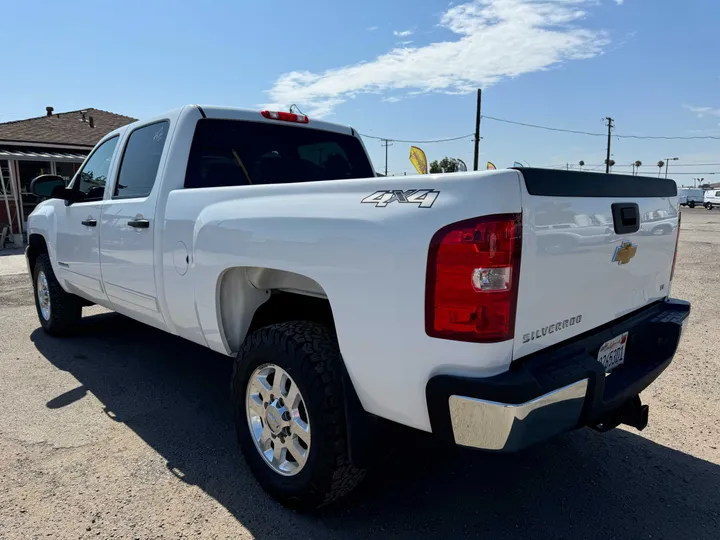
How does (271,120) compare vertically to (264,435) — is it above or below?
above

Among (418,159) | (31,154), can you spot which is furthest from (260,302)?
(31,154)

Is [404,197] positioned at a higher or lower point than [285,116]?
lower

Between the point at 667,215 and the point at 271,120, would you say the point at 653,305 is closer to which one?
the point at 667,215

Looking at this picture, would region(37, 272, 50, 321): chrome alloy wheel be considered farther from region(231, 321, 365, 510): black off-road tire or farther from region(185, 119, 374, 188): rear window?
region(231, 321, 365, 510): black off-road tire

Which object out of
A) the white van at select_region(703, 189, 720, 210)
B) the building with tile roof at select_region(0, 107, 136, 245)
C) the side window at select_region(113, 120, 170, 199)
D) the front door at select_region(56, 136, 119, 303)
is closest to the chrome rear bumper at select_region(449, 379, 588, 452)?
the side window at select_region(113, 120, 170, 199)

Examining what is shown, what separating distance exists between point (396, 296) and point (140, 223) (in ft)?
6.82

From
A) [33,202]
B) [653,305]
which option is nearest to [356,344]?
[653,305]

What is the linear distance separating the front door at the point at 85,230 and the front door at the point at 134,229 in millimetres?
210

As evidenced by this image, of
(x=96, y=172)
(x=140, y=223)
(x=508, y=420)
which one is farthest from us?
(x=96, y=172)

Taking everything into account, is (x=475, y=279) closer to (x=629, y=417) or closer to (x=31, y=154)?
(x=629, y=417)

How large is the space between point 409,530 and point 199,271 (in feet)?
5.42

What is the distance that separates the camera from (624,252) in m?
2.41

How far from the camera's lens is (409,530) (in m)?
2.37

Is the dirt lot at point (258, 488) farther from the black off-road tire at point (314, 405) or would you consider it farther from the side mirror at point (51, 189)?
the side mirror at point (51, 189)
